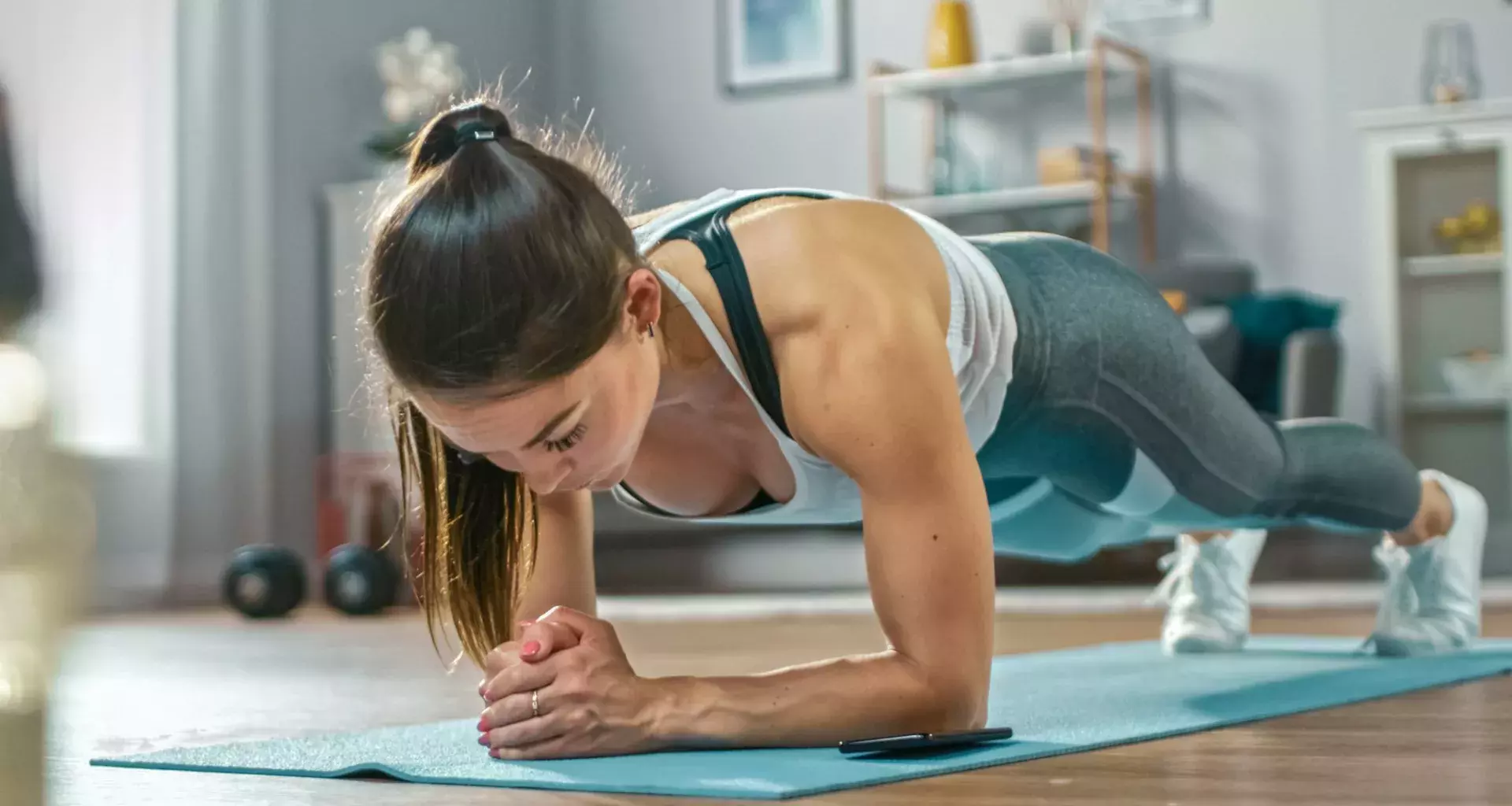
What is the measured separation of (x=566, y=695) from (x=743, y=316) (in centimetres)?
28

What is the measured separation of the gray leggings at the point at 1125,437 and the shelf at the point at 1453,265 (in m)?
2.89

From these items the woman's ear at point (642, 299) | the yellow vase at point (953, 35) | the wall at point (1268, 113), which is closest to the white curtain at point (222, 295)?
the wall at point (1268, 113)

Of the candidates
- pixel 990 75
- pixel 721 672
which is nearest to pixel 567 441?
pixel 721 672

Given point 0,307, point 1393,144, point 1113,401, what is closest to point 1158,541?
point 1393,144

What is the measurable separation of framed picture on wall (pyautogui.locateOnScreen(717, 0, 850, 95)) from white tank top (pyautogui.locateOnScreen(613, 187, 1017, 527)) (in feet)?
13.9

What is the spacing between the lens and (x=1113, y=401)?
1.55 meters

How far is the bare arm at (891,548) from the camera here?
3.72 feet

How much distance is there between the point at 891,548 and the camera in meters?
1.14

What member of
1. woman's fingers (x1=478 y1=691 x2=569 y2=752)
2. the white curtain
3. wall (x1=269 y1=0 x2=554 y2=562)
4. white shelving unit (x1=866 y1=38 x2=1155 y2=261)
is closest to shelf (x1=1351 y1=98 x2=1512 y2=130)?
white shelving unit (x1=866 y1=38 x2=1155 y2=261)

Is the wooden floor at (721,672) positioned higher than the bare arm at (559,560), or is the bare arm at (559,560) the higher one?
the bare arm at (559,560)

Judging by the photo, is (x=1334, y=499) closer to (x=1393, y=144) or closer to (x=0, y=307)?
(x=0, y=307)

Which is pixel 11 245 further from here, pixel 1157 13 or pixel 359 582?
pixel 1157 13

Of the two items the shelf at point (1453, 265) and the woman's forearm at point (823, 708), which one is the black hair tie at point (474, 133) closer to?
the woman's forearm at point (823, 708)

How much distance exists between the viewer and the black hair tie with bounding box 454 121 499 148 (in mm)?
1100
